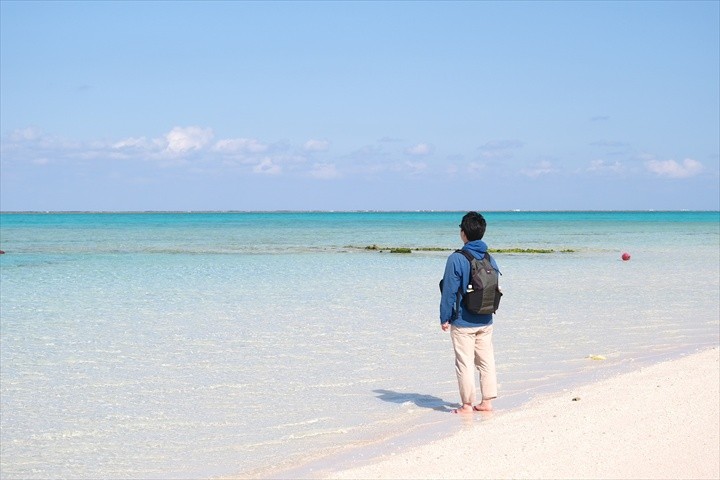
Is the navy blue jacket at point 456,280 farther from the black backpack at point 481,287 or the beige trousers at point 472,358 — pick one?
the beige trousers at point 472,358

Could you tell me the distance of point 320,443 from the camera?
788 cm

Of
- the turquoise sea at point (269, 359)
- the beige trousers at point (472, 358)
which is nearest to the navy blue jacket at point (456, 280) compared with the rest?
the beige trousers at point (472, 358)

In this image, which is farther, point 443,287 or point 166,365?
point 166,365

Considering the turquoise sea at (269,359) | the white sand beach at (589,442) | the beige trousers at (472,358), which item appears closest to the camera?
the white sand beach at (589,442)

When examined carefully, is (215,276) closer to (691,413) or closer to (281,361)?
(281,361)

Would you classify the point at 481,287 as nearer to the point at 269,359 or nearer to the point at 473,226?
the point at 473,226

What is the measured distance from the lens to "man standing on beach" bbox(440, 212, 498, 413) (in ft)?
26.6

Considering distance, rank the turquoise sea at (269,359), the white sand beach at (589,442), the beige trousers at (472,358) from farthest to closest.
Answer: the beige trousers at (472,358), the turquoise sea at (269,359), the white sand beach at (589,442)

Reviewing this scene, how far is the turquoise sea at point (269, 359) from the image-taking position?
25.8ft

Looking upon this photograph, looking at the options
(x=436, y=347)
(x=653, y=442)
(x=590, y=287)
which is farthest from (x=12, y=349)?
(x=590, y=287)

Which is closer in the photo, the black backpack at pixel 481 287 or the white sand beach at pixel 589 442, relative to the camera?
the white sand beach at pixel 589 442

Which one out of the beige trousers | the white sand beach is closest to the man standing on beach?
the beige trousers

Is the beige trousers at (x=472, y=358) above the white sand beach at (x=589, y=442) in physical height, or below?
above

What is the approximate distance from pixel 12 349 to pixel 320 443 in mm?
7011
